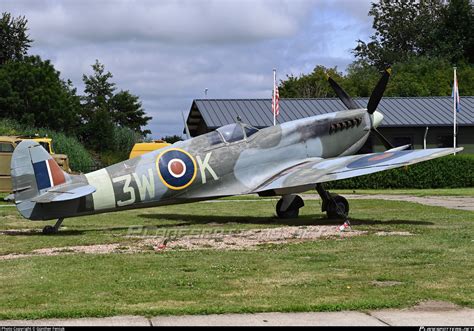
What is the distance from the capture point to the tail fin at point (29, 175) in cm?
1470

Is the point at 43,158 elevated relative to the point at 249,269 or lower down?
elevated

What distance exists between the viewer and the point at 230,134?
17688mm

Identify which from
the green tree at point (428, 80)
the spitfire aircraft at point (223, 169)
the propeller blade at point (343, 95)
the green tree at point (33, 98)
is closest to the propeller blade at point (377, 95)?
the spitfire aircraft at point (223, 169)

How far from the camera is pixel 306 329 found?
6719mm

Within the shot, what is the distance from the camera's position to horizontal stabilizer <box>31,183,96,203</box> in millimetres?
14523

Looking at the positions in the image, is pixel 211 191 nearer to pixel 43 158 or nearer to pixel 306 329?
pixel 43 158

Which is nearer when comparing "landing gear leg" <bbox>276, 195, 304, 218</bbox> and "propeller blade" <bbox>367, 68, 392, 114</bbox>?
"landing gear leg" <bbox>276, 195, 304, 218</bbox>

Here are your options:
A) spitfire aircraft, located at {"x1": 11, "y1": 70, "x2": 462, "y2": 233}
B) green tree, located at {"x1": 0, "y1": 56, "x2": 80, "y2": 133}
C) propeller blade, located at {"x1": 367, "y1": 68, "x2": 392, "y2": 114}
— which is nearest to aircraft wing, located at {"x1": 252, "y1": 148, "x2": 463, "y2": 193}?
spitfire aircraft, located at {"x1": 11, "y1": 70, "x2": 462, "y2": 233}

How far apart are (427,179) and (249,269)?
28478 mm

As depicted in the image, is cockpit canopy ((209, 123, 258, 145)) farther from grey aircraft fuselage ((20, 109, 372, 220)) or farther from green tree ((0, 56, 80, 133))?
green tree ((0, 56, 80, 133))

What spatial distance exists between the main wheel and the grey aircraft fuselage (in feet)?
4.04

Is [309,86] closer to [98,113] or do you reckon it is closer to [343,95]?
[98,113]

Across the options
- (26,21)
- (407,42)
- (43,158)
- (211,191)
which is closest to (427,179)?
(211,191)

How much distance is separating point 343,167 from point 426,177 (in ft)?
70.4
